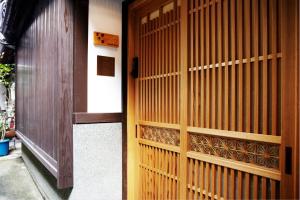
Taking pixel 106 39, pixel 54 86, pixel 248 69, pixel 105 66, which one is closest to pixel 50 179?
pixel 54 86

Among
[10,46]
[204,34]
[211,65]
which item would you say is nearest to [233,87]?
[211,65]

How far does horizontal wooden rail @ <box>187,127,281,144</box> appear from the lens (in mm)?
1689

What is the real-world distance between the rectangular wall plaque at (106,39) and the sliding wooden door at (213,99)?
0.76 feet

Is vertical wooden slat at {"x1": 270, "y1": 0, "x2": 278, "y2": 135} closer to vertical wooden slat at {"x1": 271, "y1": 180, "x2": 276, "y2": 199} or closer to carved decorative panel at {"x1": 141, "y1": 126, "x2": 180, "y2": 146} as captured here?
vertical wooden slat at {"x1": 271, "y1": 180, "x2": 276, "y2": 199}

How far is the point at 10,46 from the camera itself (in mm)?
7836

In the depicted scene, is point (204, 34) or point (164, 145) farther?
point (164, 145)

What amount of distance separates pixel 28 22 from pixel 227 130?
5524 mm

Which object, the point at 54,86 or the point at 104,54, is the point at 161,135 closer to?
the point at 104,54

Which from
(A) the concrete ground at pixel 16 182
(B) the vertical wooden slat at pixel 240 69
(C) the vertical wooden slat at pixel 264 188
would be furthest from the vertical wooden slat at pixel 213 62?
(A) the concrete ground at pixel 16 182

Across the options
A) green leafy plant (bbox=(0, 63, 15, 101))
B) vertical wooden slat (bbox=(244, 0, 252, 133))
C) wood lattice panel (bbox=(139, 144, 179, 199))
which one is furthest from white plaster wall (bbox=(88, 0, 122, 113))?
green leafy plant (bbox=(0, 63, 15, 101))

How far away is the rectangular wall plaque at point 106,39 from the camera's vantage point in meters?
3.08

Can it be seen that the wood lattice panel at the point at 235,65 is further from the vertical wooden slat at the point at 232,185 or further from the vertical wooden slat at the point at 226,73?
the vertical wooden slat at the point at 232,185

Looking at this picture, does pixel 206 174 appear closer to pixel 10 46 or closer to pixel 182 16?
pixel 182 16

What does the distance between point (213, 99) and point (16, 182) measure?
513 centimetres
